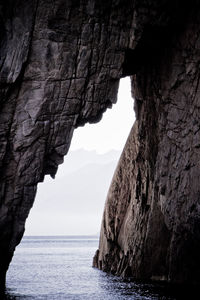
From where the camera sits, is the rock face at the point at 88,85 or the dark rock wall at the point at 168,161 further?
the dark rock wall at the point at 168,161

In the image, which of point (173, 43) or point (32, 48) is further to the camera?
point (173, 43)

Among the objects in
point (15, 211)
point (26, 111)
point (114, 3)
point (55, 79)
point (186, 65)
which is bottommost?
point (15, 211)

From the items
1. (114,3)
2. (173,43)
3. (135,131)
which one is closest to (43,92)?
(114,3)

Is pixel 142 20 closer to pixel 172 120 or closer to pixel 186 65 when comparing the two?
pixel 186 65

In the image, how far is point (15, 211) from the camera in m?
26.9

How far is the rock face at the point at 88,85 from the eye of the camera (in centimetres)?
2673

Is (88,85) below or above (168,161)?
above

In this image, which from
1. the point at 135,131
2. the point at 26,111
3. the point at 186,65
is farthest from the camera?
the point at 135,131

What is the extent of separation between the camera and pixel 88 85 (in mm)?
27891

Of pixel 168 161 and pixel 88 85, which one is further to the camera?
pixel 168 161

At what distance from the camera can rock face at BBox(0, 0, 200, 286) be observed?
2673 centimetres

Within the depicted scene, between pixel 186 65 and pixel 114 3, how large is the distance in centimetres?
493

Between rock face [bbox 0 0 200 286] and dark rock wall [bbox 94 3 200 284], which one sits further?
dark rock wall [bbox 94 3 200 284]

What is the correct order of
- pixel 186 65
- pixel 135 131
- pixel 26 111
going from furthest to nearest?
pixel 135 131, pixel 186 65, pixel 26 111
